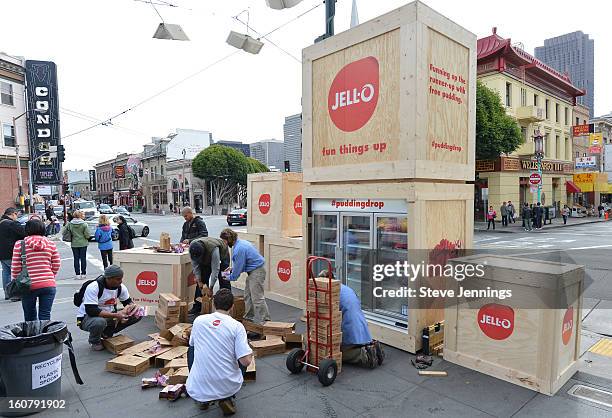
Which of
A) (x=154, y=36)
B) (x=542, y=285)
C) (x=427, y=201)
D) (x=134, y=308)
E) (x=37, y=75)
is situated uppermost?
(x=37, y=75)

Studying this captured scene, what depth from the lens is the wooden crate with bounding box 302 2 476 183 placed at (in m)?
5.50

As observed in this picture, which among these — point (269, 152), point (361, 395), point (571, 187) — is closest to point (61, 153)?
point (361, 395)

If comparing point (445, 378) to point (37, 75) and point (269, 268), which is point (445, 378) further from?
point (37, 75)

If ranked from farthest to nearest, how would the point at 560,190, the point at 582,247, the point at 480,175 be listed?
1. the point at 560,190
2. the point at 480,175
3. the point at 582,247

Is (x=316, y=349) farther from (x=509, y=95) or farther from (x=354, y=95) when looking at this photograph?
(x=509, y=95)

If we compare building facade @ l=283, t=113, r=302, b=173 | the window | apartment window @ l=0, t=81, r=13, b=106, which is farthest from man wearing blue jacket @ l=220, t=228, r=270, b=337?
apartment window @ l=0, t=81, r=13, b=106

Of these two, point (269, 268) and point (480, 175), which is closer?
point (269, 268)

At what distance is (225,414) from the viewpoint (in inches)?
161

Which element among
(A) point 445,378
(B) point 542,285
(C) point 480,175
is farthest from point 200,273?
(C) point 480,175

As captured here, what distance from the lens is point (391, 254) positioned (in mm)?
6215

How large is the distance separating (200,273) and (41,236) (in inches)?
98.0

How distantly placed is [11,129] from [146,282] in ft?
102

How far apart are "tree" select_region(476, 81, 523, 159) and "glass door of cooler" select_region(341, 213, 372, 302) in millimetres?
20594

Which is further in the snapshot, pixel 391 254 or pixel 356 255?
pixel 356 255
